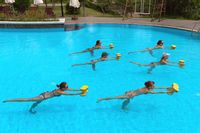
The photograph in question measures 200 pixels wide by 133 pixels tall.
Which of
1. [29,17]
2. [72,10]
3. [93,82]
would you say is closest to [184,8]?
[72,10]

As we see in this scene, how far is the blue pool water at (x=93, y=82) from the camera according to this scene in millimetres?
7348

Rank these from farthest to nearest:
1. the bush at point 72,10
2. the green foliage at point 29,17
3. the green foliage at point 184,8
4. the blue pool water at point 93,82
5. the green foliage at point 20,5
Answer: the bush at point 72,10 → the green foliage at point 20,5 → the green foliage at point 184,8 → the green foliage at point 29,17 → the blue pool water at point 93,82

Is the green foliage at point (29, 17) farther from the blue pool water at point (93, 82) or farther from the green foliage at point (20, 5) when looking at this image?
the green foliage at point (20, 5)

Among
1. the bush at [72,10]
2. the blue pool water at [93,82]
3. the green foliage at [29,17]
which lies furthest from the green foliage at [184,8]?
the green foliage at [29,17]

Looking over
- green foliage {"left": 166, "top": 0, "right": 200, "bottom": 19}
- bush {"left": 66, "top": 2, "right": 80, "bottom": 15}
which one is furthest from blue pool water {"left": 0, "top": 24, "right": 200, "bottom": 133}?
bush {"left": 66, "top": 2, "right": 80, "bottom": 15}

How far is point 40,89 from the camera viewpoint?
31.5ft

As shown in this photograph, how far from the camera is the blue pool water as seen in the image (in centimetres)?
735

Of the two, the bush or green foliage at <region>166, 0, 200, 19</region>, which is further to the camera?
the bush

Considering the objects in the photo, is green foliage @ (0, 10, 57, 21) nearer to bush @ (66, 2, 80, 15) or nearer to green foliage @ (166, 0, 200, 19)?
bush @ (66, 2, 80, 15)

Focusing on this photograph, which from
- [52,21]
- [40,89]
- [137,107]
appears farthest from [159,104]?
[52,21]

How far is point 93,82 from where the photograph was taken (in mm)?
10234

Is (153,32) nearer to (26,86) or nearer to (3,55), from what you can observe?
(3,55)

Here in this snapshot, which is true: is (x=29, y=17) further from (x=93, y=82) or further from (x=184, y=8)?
(x=184, y=8)

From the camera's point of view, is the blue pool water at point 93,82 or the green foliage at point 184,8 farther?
the green foliage at point 184,8
